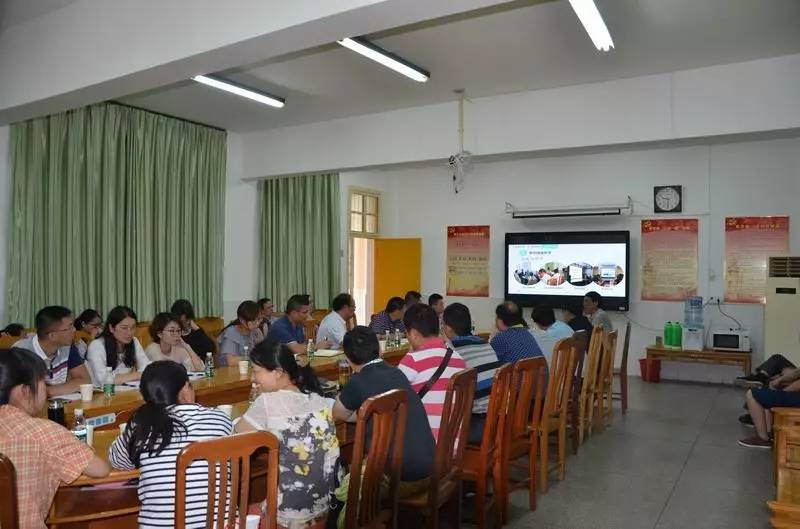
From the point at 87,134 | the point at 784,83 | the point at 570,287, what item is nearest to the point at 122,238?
the point at 87,134

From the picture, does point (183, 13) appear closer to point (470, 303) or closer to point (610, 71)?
point (610, 71)

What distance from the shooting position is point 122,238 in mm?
6496

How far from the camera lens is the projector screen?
820 cm

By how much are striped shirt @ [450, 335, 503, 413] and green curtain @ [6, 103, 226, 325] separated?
4164mm

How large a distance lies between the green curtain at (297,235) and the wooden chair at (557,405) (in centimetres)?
467

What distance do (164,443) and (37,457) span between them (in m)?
0.37

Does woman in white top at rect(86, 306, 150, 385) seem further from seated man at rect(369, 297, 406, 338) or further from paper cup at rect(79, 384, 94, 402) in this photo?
seated man at rect(369, 297, 406, 338)

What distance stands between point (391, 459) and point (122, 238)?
4961 millimetres

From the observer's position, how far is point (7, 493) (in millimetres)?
1669

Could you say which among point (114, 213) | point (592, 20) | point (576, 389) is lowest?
point (576, 389)

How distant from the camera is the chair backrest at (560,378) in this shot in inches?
157

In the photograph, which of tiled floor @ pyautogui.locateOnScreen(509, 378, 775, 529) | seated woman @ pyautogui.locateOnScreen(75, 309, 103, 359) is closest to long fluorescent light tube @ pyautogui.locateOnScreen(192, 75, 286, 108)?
seated woman @ pyautogui.locateOnScreen(75, 309, 103, 359)

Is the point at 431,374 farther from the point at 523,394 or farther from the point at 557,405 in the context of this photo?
the point at 557,405

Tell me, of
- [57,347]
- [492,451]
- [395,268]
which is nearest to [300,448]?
[492,451]
